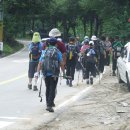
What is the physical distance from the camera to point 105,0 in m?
45.8

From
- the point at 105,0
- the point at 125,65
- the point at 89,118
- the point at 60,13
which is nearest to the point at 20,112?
the point at 89,118

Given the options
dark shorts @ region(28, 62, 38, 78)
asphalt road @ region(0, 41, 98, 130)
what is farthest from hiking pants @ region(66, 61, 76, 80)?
dark shorts @ region(28, 62, 38, 78)

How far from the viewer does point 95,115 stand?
36.6ft

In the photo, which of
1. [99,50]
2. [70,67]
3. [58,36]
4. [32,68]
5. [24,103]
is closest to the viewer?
[58,36]

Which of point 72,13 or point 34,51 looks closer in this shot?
point 34,51

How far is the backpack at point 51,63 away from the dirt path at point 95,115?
3.09 ft

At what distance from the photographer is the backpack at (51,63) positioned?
11.6m

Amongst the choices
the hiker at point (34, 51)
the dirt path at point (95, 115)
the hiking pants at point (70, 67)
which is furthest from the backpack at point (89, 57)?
the dirt path at point (95, 115)

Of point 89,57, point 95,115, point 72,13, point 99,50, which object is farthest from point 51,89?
point 72,13

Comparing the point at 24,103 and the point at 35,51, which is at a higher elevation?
the point at 35,51

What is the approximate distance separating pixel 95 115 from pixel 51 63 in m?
1.47

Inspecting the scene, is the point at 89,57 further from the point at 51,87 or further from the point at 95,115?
the point at 95,115

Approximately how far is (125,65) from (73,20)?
204ft

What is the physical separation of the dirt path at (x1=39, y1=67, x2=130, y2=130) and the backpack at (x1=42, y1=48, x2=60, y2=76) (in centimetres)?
94
